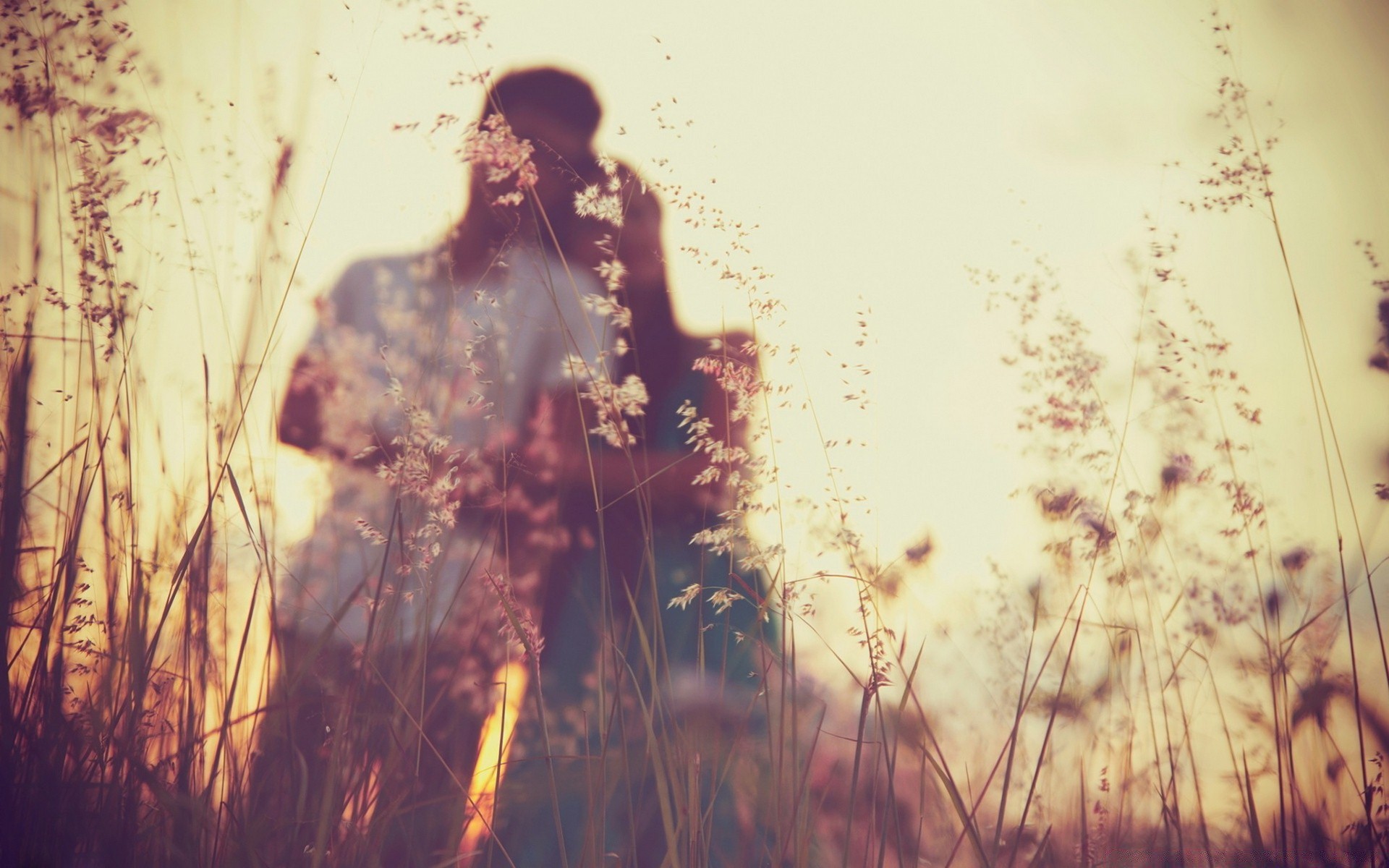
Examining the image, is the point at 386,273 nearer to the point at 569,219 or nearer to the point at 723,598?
the point at 569,219

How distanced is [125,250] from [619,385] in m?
0.61

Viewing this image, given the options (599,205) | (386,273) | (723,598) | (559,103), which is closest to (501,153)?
(599,205)

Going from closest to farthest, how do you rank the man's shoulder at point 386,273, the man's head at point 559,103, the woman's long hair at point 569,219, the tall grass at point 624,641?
the tall grass at point 624,641
the woman's long hair at point 569,219
the man's shoulder at point 386,273
the man's head at point 559,103

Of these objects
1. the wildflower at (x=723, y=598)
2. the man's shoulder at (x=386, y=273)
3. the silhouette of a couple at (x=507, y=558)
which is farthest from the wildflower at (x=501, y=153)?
the wildflower at (x=723, y=598)

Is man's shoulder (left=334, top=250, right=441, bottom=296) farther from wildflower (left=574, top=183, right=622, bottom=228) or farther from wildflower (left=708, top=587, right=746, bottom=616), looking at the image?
wildflower (left=708, top=587, right=746, bottom=616)

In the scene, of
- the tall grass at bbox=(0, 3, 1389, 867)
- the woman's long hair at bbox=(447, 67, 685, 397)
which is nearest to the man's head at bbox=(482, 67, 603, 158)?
the woman's long hair at bbox=(447, 67, 685, 397)

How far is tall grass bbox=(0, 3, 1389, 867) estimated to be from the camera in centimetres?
72

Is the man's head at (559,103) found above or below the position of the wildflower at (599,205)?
above

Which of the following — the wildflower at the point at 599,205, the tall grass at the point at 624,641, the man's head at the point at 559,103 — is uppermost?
the man's head at the point at 559,103

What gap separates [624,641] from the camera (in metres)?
0.88

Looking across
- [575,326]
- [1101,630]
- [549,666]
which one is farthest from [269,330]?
[1101,630]

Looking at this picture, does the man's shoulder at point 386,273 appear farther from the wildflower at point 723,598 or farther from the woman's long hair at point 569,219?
the wildflower at point 723,598

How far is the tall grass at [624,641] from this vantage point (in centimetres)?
72

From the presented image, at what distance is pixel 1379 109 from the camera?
1.25m
